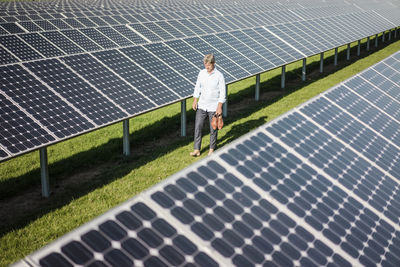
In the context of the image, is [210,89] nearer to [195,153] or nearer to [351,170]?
[195,153]

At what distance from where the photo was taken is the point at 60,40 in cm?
1209

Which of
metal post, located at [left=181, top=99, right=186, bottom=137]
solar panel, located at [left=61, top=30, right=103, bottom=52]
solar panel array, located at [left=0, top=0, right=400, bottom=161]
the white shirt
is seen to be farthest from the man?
solar panel, located at [left=61, top=30, right=103, bottom=52]

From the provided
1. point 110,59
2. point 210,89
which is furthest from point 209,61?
point 110,59

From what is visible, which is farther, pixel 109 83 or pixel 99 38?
pixel 99 38

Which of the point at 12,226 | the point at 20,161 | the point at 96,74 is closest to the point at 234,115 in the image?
the point at 96,74

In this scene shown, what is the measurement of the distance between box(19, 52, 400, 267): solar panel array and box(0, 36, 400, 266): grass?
467 cm

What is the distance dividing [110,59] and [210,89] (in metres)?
3.25

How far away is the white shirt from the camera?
981 centimetres

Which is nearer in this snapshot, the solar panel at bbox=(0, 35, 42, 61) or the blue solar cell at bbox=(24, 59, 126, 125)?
the blue solar cell at bbox=(24, 59, 126, 125)

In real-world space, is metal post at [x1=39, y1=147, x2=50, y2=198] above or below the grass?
above

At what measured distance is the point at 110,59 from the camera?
11.3m

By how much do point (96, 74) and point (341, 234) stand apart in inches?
324

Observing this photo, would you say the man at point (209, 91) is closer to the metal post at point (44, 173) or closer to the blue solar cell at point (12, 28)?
the metal post at point (44, 173)

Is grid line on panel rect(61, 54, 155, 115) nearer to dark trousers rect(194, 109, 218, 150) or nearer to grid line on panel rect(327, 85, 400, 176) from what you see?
dark trousers rect(194, 109, 218, 150)
